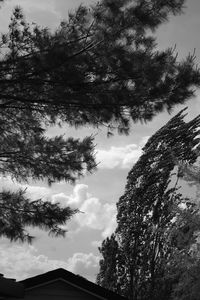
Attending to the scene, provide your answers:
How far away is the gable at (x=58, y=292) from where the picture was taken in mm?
13536

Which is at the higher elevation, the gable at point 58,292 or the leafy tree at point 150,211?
the leafy tree at point 150,211

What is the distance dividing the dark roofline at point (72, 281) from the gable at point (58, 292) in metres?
0.14

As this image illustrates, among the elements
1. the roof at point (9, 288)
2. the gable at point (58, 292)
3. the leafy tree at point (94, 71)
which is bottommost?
the roof at point (9, 288)

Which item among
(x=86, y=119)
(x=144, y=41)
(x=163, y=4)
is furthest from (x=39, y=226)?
(x=163, y=4)

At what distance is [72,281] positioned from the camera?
530 inches

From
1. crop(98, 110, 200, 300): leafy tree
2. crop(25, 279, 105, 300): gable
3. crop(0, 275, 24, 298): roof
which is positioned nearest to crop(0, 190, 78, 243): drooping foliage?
crop(0, 275, 24, 298): roof

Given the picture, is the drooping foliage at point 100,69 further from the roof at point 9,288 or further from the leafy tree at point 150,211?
the leafy tree at point 150,211

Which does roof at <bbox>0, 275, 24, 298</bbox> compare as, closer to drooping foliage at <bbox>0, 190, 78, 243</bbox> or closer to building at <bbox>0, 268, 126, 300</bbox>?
drooping foliage at <bbox>0, 190, 78, 243</bbox>

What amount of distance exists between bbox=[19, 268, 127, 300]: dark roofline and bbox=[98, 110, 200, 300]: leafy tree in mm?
9430

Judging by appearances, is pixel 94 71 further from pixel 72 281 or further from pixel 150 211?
pixel 150 211

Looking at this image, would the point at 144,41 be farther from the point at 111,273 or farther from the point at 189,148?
the point at 111,273

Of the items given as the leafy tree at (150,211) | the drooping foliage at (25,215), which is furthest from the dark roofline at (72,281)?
the leafy tree at (150,211)

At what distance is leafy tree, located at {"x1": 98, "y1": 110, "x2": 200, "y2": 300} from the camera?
2336 centimetres

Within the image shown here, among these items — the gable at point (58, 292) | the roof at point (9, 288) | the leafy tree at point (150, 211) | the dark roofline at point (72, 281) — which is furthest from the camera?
the leafy tree at point (150, 211)
